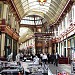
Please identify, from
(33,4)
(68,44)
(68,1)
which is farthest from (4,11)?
(33,4)

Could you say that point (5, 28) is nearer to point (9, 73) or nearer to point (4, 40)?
point (4, 40)

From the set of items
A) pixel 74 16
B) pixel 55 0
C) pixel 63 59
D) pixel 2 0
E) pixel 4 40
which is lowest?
pixel 63 59

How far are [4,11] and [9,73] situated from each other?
56.3 ft

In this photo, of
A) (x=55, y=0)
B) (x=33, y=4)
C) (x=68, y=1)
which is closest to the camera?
(x=68, y=1)

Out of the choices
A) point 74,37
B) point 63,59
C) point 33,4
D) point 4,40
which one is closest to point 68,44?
point 63,59

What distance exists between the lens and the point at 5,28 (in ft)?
85.6

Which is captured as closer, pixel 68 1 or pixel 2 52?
pixel 2 52

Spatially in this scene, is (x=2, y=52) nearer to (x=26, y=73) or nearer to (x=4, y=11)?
(x=4, y=11)

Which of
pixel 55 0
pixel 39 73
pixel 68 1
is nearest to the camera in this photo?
pixel 39 73

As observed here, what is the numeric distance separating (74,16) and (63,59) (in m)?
8.23

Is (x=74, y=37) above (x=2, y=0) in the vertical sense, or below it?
below

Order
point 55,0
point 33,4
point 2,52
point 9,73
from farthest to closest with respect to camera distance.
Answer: point 33,4 < point 55,0 < point 2,52 < point 9,73

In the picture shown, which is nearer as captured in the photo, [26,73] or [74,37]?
[26,73]

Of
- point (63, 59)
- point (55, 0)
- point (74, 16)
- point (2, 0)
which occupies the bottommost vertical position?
point (63, 59)
